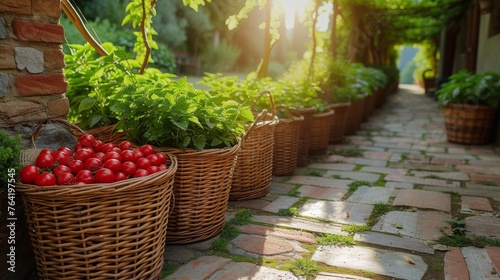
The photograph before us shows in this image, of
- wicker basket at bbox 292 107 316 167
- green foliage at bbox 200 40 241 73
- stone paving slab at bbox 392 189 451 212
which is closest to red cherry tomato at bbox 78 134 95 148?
stone paving slab at bbox 392 189 451 212

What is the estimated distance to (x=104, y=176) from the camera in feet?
4.83

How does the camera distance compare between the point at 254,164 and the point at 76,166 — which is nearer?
the point at 76,166

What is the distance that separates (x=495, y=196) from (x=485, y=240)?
3.26 ft

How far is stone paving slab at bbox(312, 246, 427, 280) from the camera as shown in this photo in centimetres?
182

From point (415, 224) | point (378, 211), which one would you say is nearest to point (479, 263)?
point (415, 224)

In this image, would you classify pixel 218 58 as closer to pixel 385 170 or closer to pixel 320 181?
pixel 385 170

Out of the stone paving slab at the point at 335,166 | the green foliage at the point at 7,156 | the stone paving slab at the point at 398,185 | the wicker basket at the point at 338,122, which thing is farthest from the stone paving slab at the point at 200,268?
the wicker basket at the point at 338,122

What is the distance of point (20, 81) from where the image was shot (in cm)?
177

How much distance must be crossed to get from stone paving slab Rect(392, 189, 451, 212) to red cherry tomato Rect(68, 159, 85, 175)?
2.06 m

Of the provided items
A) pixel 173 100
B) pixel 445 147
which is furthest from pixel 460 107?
pixel 173 100

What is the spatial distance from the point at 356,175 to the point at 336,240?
157 cm

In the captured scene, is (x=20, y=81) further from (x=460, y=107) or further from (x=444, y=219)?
(x=460, y=107)

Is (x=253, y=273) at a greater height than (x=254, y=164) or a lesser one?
lesser

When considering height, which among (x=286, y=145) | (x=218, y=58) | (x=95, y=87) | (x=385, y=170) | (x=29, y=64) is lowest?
(x=385, y=170)
